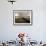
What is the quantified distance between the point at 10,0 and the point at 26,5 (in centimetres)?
70

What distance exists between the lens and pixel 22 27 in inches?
201

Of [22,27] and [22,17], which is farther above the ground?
[22,17]

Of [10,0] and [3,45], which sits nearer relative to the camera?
[3,45]

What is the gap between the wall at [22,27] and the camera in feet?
16.7

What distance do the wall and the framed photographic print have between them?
0.42 feet

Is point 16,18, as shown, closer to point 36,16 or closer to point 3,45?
point 36,16

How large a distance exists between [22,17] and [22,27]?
0.42 m

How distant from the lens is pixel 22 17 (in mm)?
5098

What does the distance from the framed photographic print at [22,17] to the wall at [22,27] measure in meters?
0.13

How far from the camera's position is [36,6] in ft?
16.7

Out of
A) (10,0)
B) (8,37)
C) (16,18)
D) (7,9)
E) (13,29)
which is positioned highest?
(10,0)

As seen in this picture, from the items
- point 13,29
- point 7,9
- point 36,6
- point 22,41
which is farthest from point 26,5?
point 22,41

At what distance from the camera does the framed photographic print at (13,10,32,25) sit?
5.08 meters

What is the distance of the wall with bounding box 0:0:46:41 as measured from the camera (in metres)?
5.08
